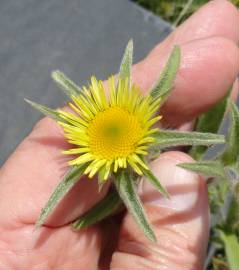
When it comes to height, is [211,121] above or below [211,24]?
below

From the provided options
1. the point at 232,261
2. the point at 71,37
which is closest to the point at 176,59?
the point at 232,261

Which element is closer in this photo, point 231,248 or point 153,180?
point 153,180

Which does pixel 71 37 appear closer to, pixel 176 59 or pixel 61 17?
pixel 61 17

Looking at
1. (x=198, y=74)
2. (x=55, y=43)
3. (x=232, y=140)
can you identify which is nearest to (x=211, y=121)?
(x=198, y=74)

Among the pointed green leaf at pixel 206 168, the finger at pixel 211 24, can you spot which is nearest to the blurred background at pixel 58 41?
the finger at pixel 211 24

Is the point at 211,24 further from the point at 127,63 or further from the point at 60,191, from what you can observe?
the point at 60,191

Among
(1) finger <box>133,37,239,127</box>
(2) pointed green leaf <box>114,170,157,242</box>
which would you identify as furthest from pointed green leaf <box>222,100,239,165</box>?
(2) pointed green leaf <box>114,170,157,242</box>

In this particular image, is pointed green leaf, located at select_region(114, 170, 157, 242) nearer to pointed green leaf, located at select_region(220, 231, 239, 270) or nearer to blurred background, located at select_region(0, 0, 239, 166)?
pointed green leaf, located at select_region(220, 231, 239, 270)

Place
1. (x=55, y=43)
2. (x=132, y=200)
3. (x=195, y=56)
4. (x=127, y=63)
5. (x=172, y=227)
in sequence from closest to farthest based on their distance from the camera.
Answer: (x=132, y=200) < (x=127, y=63) < (x=172, y=227) < (x=195, y=56) < (x=55, y=43)
